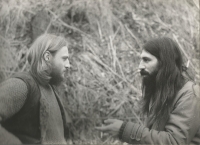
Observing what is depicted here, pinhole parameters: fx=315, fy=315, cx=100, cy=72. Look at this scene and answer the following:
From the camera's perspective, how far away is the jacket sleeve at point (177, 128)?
101 inches

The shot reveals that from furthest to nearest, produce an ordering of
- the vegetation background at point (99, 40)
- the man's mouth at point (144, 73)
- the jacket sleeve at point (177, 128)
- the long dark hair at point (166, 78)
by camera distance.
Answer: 1. the vegetation background at point (99, 40)
2. the man's mouth at point (144, 73)
3. the long dark hair at point (166, 78)
4. the jacket sleeve at point (177, 128)

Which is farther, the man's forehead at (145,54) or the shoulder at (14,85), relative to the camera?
the man's forehead at (145,54)

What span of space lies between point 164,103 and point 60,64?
97 centimetres

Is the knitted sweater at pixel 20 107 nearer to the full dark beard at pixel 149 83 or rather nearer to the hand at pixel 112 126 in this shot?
the hand at pixel 112 126

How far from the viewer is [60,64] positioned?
2.81m

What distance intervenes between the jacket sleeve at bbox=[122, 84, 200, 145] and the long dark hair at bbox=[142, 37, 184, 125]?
0.08 metres

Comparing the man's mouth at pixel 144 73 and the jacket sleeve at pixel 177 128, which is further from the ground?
the man's mouth at pixel 144 73

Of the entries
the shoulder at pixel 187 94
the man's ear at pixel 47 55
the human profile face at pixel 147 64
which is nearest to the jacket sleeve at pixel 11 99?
the man's ear at pixel 47 55

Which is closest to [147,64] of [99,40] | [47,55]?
[99,40]

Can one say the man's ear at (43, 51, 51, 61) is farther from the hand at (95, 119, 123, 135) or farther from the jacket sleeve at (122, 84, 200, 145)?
the jacket sleeve at (122, 84, 200, 145)

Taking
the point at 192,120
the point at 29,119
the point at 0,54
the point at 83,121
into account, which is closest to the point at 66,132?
the point at 83,121

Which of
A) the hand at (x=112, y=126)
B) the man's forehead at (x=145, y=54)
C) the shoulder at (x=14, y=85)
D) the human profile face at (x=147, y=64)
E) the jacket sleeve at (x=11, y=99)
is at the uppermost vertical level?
the man's forehead at (x=145, y=54)

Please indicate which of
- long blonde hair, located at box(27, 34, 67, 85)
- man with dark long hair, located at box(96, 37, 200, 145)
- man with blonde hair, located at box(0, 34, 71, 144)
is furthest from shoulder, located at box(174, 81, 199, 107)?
long blonde hair, located at box(27, 34, 67, 85)

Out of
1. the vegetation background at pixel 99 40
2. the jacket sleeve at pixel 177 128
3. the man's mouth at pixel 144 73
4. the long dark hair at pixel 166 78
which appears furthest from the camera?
the vegetation background at pixel 99 40
